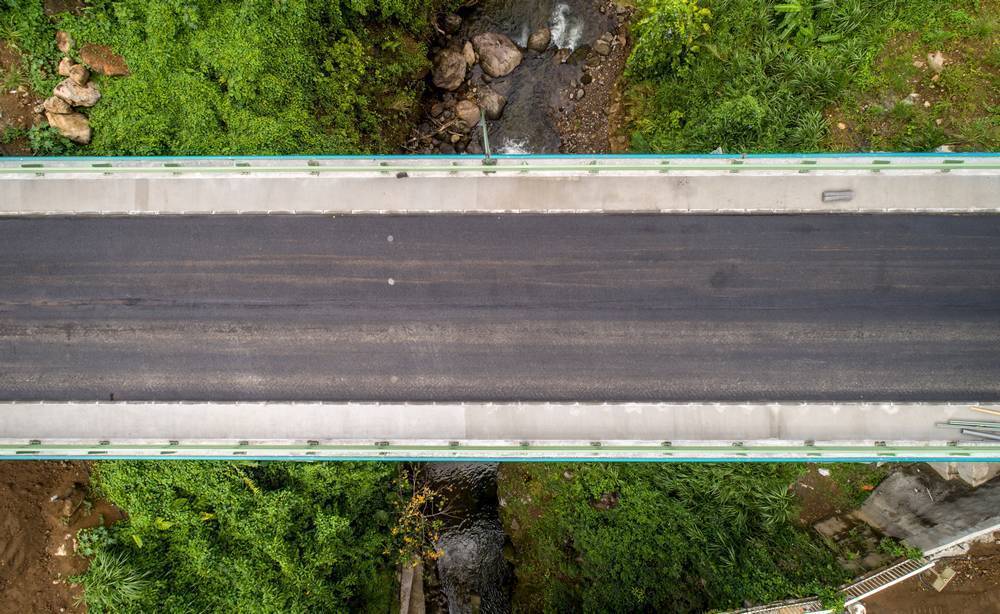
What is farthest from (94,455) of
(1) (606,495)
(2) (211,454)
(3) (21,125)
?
(1) (606,495)

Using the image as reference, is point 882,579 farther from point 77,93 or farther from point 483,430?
point 77,93

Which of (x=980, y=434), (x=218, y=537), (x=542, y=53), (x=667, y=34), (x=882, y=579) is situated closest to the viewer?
(x=980, y=434)

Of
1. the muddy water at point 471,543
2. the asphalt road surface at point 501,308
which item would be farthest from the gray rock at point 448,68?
the muddy water at point 471,543

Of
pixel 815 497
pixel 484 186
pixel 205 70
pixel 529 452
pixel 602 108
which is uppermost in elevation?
pixel 602 108

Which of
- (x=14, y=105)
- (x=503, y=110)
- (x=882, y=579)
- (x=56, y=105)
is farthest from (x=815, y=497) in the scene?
(x=14, y=105)

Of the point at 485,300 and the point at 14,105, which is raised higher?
the point at 14,105

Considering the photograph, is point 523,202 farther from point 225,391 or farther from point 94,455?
point 94,455

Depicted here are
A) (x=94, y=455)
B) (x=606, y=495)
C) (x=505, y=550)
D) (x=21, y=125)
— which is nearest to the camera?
(x=94, y=455)
